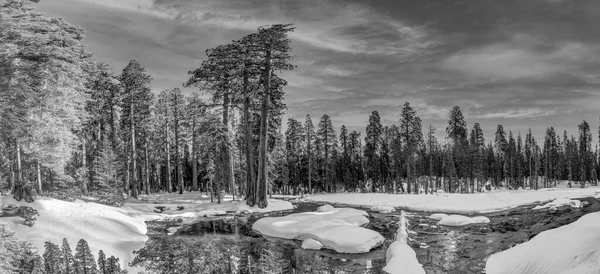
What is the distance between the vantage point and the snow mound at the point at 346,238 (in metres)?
13.2

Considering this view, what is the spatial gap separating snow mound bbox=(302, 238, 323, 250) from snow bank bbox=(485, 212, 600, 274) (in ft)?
20.1

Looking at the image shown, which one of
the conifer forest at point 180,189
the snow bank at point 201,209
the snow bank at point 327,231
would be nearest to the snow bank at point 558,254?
the conifer forest at point 180,189

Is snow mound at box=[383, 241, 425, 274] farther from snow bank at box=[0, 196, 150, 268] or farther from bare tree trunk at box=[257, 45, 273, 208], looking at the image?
bare tree trunk at box=[257, 45, 273, 208]

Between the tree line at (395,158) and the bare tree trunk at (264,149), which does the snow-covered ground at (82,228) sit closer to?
the bare tree trunk at (264,149)

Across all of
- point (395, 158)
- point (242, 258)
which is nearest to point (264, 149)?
point (242, 258)

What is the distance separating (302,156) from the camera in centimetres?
6216

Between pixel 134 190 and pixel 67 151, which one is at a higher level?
pixel 67 151

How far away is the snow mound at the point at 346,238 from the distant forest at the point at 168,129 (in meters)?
11.8

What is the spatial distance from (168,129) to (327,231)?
129 ft

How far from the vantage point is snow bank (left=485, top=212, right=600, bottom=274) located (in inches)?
305

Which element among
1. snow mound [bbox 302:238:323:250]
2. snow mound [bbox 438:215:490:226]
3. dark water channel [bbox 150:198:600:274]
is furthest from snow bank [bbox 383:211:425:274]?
snow mound [bbox 438:215:490:226]

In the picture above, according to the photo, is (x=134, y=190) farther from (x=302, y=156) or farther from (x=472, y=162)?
(x=472, y=162)

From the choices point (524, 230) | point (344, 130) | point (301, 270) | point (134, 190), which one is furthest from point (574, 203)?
point (344, 130)

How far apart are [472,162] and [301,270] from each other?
58.9 meters
